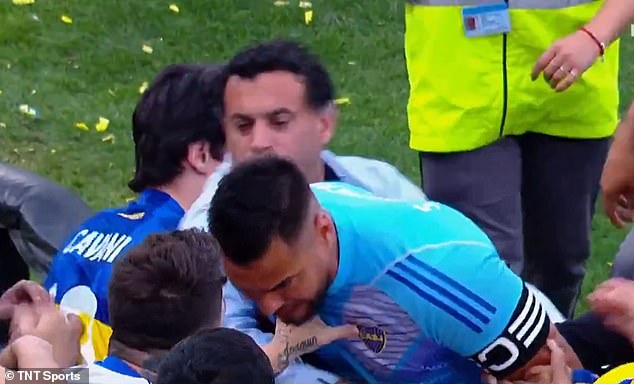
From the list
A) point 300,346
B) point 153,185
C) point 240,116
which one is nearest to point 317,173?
point 240,116

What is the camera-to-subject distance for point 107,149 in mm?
6277

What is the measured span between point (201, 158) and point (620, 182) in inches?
43.4

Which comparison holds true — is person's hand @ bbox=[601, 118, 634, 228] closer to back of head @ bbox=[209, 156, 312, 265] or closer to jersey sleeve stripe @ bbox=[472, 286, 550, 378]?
jersey sleeve stripe @ bbox=[472, 286, 550, 378]

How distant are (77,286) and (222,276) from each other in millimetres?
816

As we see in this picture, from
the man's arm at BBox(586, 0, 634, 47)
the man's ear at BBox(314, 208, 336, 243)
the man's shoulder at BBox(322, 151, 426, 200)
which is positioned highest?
the man's arm at BBox(586, 0, 634, 47)

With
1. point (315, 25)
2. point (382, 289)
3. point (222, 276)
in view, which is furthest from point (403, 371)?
point (315, 25)

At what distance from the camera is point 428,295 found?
2.60 m

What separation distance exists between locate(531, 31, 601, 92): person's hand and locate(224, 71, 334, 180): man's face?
0.58 m

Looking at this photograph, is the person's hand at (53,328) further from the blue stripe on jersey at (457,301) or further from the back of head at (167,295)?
the blue stripe on jersey at (457,301)

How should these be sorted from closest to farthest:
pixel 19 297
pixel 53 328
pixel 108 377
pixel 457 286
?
pixel 108 377, pixel 457 286, pixel 53 328, pixel 19 297

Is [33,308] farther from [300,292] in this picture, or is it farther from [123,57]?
[123,57]

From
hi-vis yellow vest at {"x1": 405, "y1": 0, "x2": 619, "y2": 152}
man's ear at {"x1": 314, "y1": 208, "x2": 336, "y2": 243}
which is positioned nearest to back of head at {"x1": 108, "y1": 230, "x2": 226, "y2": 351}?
man's ear at {"x1": 314, "y1": 208, "x2": 336, "y2": 243}

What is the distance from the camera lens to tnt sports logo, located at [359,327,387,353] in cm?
274

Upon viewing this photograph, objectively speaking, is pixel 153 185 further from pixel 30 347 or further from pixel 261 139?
pixel 30 347
